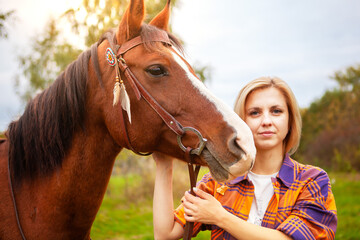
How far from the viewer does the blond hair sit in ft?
7.18

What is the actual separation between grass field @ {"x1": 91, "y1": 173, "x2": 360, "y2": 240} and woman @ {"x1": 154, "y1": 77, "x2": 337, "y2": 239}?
15.4ft

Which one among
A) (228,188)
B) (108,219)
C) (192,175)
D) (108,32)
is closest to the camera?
(192,175)

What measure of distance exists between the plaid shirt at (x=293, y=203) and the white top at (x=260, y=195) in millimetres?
67

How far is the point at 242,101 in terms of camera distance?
221 cm

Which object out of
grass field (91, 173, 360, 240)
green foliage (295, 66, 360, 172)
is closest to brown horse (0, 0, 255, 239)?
grass field (91, 173, 360, 240)

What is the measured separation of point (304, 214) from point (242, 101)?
3.03 feet

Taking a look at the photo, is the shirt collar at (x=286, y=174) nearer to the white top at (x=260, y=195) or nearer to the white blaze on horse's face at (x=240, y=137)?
the white top at (x=260, y=195)

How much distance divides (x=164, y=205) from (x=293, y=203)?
917 millimetres

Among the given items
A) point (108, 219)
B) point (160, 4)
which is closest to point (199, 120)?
point (160, 4)

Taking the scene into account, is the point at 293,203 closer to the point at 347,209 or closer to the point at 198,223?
the point at 198,223

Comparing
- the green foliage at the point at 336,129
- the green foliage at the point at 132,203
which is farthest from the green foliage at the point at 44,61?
the green foliage at the point at 336,129

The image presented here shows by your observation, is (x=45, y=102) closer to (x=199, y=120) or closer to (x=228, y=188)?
(x=199, y=120)

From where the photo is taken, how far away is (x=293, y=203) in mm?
1900

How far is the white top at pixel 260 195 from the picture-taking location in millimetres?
1999
